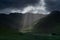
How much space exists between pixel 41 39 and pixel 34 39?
8.05 ft

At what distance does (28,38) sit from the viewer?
2264 inches

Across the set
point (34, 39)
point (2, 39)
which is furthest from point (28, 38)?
point (2, 39)

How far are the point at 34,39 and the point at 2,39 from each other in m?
11.2

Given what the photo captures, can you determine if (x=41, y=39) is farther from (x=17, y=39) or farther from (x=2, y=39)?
(x=2, y=39)

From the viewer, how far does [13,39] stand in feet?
186

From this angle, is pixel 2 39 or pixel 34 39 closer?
pixel 2 39

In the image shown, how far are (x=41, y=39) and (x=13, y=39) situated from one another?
31.7 feet

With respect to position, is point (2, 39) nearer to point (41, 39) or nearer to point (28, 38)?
point (28, 38)

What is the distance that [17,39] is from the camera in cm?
5659

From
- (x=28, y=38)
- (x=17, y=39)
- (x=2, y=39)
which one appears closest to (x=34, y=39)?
(x=28, y=38)

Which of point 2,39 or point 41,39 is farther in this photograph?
point 41,39

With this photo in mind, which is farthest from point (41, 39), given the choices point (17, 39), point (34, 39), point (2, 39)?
point (2, 39)

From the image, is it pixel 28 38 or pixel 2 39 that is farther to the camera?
pixel 28 38

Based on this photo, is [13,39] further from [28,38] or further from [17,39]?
[28,38]
